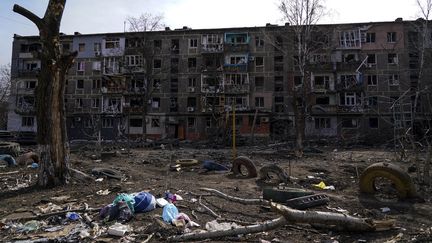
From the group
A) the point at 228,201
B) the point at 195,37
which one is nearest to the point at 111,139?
the point at 195,37

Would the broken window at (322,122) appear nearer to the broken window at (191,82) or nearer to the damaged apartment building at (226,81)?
the damaged apartment building at (226,81)

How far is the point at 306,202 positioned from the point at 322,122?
4405 centimetres

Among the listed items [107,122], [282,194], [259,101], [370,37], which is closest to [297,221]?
[282,194]

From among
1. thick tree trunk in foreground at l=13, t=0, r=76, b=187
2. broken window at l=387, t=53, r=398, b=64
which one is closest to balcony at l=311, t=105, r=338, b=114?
broken window at l=387, t=53, r=398, b=64

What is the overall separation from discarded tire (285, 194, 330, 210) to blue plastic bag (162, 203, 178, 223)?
2597 mm

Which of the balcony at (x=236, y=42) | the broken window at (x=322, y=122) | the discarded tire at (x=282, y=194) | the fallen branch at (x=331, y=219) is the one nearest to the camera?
the fallen branch at (x=331, y=219)

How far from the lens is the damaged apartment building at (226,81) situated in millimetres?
50312

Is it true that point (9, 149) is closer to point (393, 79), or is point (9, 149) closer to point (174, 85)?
point (174, 85)

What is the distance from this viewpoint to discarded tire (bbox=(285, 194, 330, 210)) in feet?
27.9

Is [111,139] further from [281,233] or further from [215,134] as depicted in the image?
[281,233]

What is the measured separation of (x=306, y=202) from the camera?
8.60 meters

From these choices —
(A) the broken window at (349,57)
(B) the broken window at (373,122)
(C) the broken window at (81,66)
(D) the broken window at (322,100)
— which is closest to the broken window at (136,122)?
(C) the broken window at (81,66)

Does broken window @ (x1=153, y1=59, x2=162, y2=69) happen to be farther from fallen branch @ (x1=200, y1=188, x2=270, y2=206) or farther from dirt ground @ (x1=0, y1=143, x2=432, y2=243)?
fallen branch @ (x1=200, y1=188, x2=270, y2=206)

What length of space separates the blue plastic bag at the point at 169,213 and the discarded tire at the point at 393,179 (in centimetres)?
583
